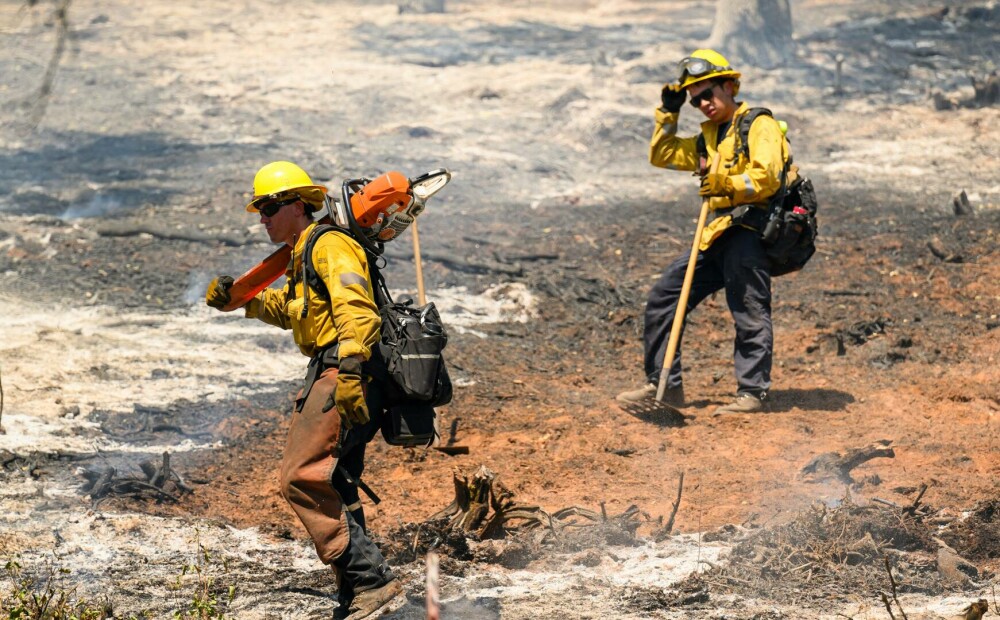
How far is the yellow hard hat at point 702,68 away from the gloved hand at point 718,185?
56 centimetres

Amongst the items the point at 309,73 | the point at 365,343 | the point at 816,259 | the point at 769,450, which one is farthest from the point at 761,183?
the point at 309,73

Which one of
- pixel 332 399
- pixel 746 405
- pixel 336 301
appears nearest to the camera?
pixel 336 301

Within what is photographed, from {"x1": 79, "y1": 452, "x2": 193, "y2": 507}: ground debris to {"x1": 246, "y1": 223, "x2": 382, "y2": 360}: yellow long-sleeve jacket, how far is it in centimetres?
185

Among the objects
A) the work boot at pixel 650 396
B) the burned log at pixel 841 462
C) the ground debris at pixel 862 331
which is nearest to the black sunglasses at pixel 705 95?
the work boot at pixel 650 396

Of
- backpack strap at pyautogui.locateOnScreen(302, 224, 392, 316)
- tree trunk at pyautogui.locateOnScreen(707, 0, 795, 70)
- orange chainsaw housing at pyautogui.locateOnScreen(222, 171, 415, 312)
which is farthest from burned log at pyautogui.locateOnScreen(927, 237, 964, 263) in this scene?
tree trunk at pyautogui.locateOnScreen(707, 0, 795, 70)

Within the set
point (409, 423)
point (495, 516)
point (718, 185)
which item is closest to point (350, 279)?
point (409, 423)

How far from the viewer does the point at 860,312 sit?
383 inches

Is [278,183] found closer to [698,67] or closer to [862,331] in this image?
[698,67]

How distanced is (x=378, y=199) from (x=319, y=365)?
70 cm

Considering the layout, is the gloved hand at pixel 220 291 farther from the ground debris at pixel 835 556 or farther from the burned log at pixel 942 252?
the burned log at pixel 942 252

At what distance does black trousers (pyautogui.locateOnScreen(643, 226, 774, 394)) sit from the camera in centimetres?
732

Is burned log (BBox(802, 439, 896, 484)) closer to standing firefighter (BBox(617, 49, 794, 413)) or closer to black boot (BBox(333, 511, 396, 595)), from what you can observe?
standing firefighter (BBox(617, 49, 794, 413))

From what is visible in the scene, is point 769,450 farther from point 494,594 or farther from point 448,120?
point 448,120

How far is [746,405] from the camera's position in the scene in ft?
24.6
